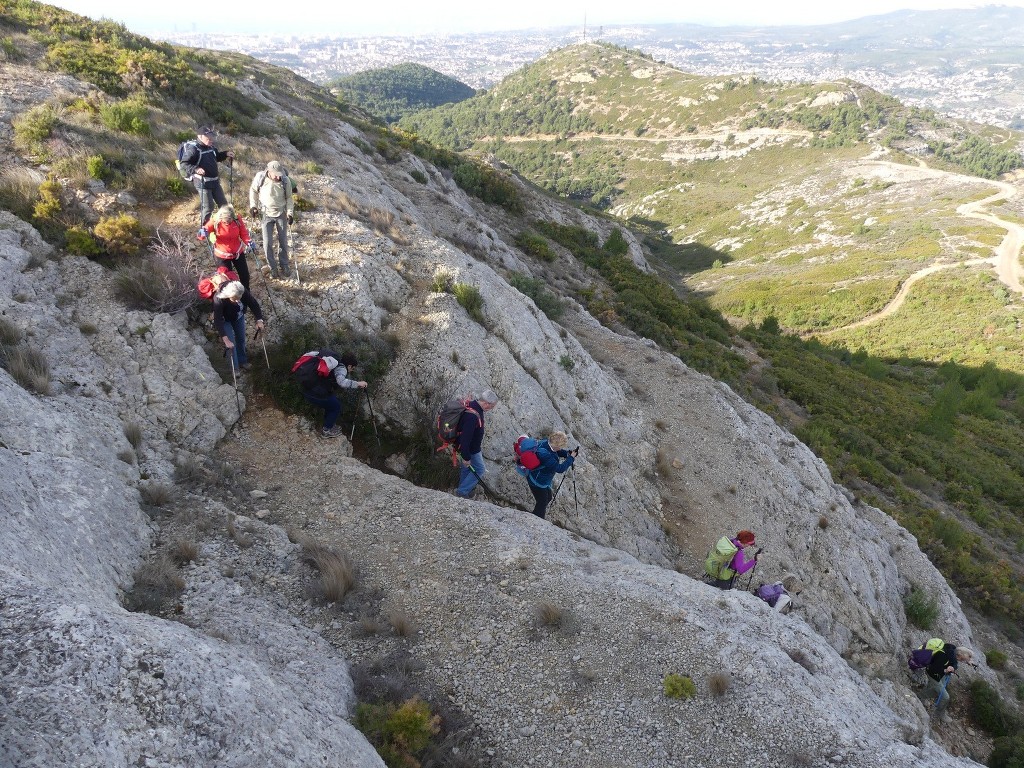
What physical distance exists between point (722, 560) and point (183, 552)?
10590 millimetres

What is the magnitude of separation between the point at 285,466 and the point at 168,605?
3904 millimetres

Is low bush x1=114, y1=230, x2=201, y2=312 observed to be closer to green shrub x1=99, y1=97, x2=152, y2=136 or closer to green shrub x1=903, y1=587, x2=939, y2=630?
green shrub x1=99, y1=97, x2=152, y2=136

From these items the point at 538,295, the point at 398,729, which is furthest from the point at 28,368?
the point at 538,295

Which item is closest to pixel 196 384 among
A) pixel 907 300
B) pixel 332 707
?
pixel 332 707

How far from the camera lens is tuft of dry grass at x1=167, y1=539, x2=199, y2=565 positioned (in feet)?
25.5

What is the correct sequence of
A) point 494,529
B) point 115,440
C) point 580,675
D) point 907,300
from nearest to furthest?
point 580,675 → point 115,440 → point 494,529 → point 907,300

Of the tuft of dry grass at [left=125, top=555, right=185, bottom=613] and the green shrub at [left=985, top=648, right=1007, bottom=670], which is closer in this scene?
the tuft of dry grass at [left=125, top=555, right=185, bottom=613]

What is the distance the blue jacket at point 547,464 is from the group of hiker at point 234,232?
6504 mm

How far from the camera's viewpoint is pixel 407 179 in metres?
29.9

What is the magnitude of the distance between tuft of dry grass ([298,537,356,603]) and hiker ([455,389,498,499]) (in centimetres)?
318

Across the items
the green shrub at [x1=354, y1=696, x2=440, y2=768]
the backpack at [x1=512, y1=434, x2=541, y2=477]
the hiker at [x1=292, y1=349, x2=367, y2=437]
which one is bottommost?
the green shrub at [x1=354, y1=696, x2=440, y2=768]

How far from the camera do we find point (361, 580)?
8812 millimetres

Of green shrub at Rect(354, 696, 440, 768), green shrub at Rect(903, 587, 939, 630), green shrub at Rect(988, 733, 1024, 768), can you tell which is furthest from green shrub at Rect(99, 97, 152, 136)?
green shrub at Rect(988, 733, 1024, 768)

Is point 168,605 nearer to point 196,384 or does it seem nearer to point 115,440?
point 115,440
